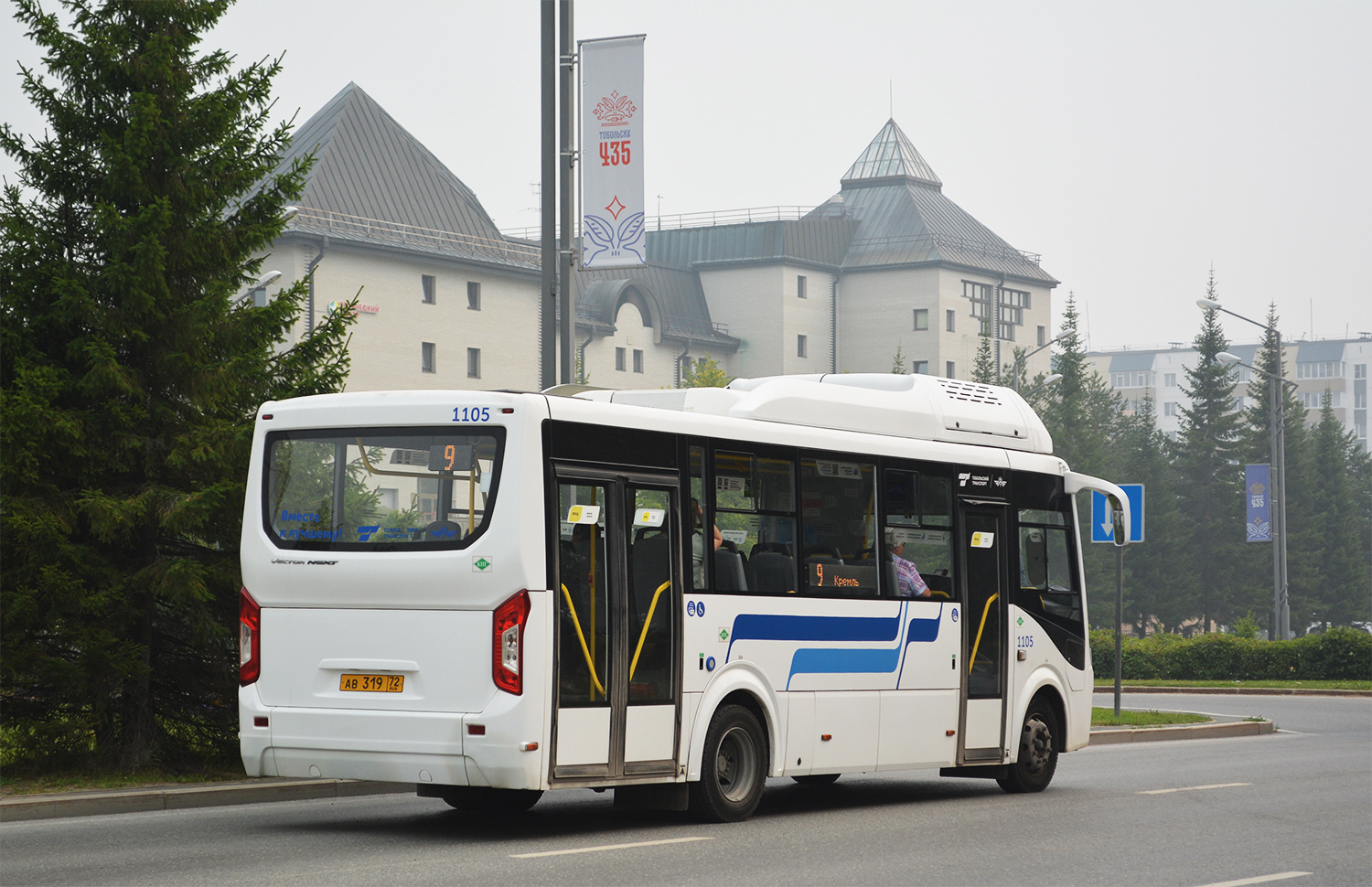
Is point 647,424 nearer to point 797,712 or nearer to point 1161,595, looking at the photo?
point 797,712

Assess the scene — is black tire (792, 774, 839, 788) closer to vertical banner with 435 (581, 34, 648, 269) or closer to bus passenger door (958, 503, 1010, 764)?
bus passenger door (958, 503, 1010, 764)

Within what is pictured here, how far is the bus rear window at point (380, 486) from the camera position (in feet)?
37.2

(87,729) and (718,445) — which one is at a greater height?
(718,445)

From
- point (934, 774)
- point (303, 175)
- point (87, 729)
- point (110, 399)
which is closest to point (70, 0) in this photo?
point (303, 175)

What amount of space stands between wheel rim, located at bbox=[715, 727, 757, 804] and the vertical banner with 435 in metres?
7.11

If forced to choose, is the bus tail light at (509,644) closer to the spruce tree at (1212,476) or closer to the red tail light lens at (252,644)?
the red tail light lens at (252,644)

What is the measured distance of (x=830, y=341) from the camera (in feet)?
360

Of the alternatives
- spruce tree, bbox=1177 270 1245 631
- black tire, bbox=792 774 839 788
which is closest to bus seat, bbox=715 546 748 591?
black tire, bbox=792 774 839 788

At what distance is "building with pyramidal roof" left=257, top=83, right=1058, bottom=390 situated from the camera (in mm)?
77438

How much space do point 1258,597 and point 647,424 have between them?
82140 millimetres

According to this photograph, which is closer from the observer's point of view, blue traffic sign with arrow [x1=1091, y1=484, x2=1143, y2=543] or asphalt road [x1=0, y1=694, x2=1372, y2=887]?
asphalt road [x1=0, y1=694, x2=1372, y2=887]

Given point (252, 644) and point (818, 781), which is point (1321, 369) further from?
point (252, 644)

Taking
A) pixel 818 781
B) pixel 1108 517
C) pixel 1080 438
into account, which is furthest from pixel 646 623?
pixel 1080 438

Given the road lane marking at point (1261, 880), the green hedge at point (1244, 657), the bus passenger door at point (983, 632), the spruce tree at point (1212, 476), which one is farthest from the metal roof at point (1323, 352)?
the road lane marking at point (1261, 880)
